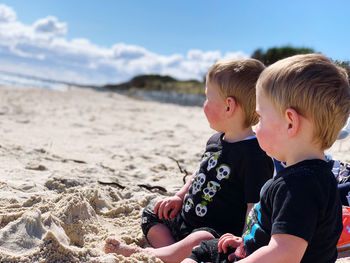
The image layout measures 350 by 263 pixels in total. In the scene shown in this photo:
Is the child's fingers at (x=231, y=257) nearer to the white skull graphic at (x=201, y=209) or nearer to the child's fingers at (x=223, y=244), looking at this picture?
the child's fingers at (x=223, y=244)

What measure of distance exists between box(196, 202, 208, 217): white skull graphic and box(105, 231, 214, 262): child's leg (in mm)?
138

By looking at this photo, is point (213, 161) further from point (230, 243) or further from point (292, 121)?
point (292, 121)

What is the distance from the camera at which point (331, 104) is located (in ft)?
4.51

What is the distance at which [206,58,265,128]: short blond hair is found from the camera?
2086 millimetres

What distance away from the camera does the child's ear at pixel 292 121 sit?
139 centimetres

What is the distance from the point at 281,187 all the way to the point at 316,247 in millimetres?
273

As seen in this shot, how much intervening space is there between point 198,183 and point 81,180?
1349mm

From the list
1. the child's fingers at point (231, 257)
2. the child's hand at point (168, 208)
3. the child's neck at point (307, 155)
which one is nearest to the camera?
the child's neck at point (307, 155)

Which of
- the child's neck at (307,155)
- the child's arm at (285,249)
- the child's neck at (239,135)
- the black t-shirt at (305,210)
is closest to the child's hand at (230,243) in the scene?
the black t-shirt at (305,210)

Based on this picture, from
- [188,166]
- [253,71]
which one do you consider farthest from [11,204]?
[188,166]

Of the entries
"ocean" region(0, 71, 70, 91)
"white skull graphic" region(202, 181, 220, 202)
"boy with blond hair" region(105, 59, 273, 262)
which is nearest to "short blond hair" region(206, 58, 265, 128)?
"boy with blond hair" region(105, 59, 273, 262)

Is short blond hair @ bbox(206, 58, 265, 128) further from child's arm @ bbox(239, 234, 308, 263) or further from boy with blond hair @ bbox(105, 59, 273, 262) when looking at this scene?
child's arm @ bbox(239, 234, 308, 263)

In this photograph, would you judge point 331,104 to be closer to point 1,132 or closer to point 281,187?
point 281,187

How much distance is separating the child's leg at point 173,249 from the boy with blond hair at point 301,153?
0.49 metres
